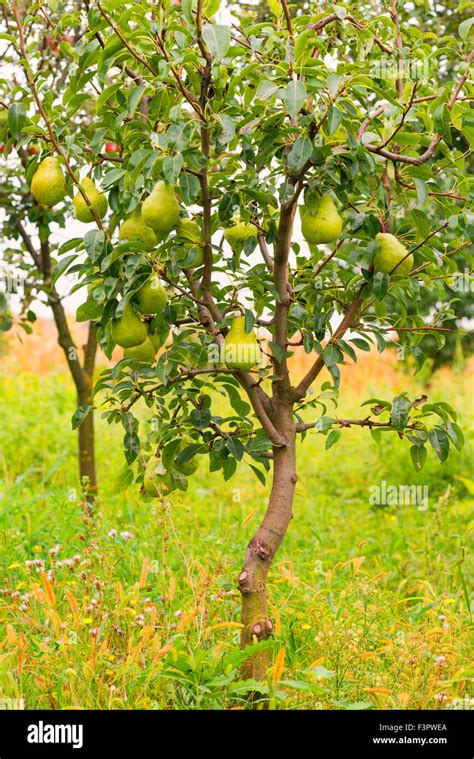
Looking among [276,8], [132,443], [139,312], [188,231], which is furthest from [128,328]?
[276,8]

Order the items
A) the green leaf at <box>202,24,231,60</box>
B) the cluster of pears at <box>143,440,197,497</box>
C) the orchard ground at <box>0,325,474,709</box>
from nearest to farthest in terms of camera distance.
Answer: the green leaf at <box>202,24,231,60</box>
the orchard ground at <box>0,325,474,709</box>
the cluster of pears at <box>143,440,197,497</box>

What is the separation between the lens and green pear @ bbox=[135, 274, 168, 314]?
182cm

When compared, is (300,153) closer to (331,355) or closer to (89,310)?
(331,355)

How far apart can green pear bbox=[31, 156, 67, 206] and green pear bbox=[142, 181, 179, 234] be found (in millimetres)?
290

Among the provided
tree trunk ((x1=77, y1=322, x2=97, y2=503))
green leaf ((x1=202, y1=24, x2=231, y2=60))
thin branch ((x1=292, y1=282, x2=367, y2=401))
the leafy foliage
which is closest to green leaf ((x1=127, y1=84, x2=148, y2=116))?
the leafy foliage

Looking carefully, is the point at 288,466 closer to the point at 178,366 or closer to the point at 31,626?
the point at 178,366

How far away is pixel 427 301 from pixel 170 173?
18.0 ft

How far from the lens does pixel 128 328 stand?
186 centimetres

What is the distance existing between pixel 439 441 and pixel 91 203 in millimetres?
1048

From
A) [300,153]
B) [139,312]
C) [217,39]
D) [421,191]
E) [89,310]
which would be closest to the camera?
[217,39]

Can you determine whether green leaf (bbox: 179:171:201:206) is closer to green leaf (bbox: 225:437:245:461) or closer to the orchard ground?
green leaf (bbox: 225:437:245:461)

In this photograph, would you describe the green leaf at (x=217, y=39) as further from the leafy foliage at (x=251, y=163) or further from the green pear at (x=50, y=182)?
the green pear at (x=50, y=182)
